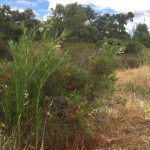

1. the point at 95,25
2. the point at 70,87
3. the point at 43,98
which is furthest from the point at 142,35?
the point at 43,98

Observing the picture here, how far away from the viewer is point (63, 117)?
6305 millimetres

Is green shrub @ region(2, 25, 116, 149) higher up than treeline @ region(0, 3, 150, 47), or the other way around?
treeline @ region(0, 3, 150, 47)

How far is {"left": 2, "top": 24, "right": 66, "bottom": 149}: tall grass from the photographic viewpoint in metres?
5.85

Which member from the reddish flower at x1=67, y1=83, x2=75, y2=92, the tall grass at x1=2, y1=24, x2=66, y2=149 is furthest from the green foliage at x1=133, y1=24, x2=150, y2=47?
the tall grass at x1=2, y1=24, x2=66, y2=149

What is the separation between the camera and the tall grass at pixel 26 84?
585cm

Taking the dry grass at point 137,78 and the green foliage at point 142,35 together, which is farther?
the green foliage at point 142,35

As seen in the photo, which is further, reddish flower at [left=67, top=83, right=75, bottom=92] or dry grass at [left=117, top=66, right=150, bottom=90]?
dry grass at [left=117, top=66, right=150, bottom=90]

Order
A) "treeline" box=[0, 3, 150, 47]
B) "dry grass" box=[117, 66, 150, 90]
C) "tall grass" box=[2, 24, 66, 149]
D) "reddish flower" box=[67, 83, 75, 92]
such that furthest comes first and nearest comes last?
"treeline" box=[0, 3, 150, 47] < "dry grass" box=[117, 66, 150, 90] < "reddish flower" box=[67, 83, 75, 92] < "tall grass" box=[2, 24, 66, 149]

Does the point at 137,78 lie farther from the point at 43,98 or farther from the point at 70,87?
the point at 43,98

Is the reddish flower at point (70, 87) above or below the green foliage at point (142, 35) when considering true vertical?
below

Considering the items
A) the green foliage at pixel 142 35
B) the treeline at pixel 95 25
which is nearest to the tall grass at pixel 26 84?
the treeline at pixel 95 25

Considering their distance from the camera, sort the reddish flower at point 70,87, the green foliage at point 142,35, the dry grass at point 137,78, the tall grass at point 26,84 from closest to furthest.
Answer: the tall grass at point 26,84
the reddish flower at point 70,87
the dry grass at point 137,78
the green foliage at point 142,35

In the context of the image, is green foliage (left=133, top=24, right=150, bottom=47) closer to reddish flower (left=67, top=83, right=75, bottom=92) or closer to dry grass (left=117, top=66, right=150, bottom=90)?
dry grass (left=117, top=66, right=150, bottom=90)

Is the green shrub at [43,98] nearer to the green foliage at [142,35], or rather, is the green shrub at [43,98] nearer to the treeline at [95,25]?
the treeline at [95,25]
